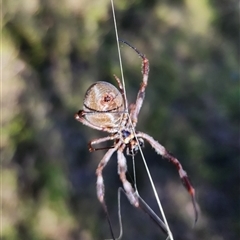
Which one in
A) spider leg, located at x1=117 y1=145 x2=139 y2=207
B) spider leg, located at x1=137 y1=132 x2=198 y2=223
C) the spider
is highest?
the spider

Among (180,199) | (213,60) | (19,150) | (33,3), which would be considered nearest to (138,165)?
(180,199)

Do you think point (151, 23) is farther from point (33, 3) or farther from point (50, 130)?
point (50, 130)

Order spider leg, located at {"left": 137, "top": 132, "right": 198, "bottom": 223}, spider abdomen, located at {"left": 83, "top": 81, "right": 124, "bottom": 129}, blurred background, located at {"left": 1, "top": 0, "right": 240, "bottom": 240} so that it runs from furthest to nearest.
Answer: blurred background, located at {"left": 1, "top": 0, "right": 240, "bottom": 240} → spider leg, located at {"left": 137, "top": 132, "right": 198, "bottom": 223} → spider abdomen, located at {"left": 83, "top": 81, "right": 124, "bottom": 129}

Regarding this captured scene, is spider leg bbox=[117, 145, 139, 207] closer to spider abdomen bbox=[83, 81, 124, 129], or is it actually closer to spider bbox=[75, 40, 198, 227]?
spider bbox=[75, 40, 198, 227]

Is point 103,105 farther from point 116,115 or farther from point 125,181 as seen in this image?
point 125,181

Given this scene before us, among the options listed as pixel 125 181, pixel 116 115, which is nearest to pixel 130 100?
pixel 125 181

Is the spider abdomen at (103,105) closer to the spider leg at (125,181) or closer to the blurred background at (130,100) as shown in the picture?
the spider leg at (125,181)

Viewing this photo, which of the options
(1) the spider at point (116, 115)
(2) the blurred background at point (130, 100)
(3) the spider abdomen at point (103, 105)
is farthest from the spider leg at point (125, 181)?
(2) the blurred background at point (130, 100)

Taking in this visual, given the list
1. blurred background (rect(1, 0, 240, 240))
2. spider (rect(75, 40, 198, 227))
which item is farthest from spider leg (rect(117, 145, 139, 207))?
blurred background (rect(1, 0, 240, 240))
